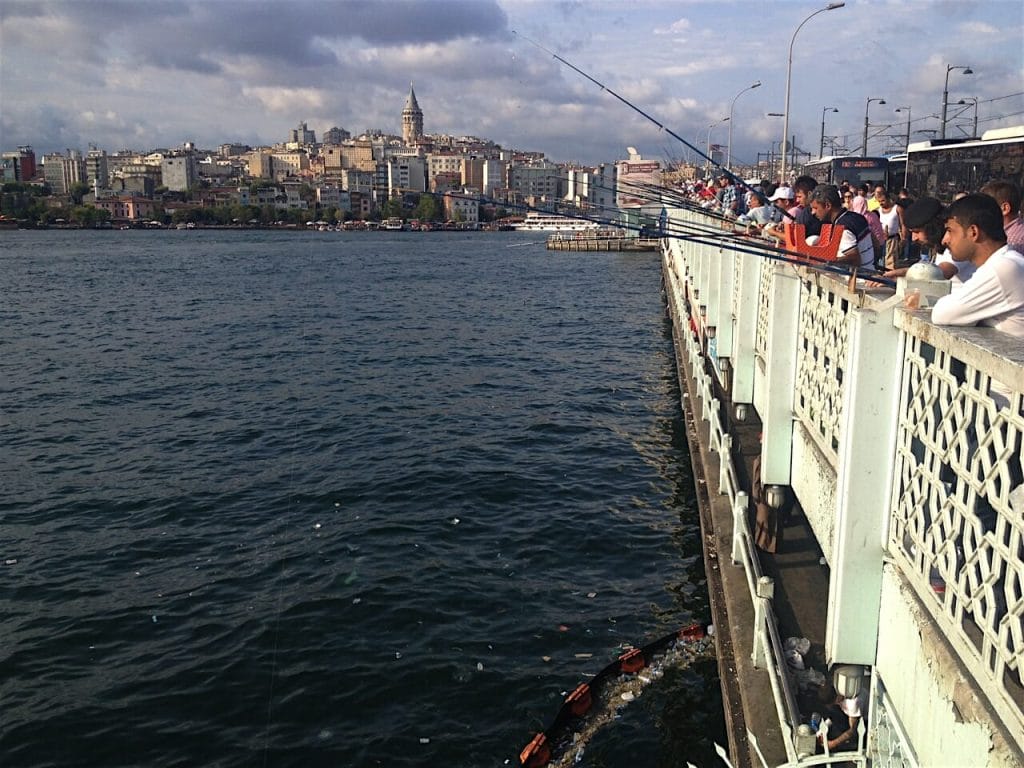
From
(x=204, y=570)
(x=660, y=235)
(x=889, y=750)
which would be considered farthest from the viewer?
(x=204, y=570)

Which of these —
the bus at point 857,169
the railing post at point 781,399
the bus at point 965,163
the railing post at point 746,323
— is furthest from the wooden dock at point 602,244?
the railing post at point 781,399

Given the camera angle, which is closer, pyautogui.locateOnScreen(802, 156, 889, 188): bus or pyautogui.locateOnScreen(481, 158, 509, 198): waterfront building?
pyautogui.locateOnScreen(802, 156, 889, 188): bus

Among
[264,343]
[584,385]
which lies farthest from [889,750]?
[264,343]

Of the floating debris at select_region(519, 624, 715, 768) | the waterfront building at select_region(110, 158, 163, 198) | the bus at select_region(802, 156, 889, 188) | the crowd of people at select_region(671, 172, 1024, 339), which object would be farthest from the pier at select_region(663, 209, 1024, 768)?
the waterfront building at select_region(110, 158, 163, 198)

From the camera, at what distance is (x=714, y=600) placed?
645cm

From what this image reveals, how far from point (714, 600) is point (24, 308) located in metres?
35.9

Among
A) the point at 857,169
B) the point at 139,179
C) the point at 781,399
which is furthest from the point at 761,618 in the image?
the point at 139,179

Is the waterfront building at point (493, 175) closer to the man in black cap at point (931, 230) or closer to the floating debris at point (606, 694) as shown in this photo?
the floating debris at point (606, 694)

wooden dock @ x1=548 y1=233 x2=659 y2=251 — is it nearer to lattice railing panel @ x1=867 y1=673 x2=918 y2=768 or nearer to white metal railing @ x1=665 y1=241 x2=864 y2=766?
white metal railing @ x1=665 y1=241 x2=864 y2=766

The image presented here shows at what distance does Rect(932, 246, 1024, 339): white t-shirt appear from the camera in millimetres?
2955

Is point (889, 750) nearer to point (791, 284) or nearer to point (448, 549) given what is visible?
point (791, 284)

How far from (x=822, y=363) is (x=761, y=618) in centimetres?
163

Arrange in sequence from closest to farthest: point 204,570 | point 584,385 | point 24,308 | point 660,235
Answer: point 660,235 < point 204,570 < point 584,385 < point 24,308

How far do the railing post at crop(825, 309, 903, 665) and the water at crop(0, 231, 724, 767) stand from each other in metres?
2.89
